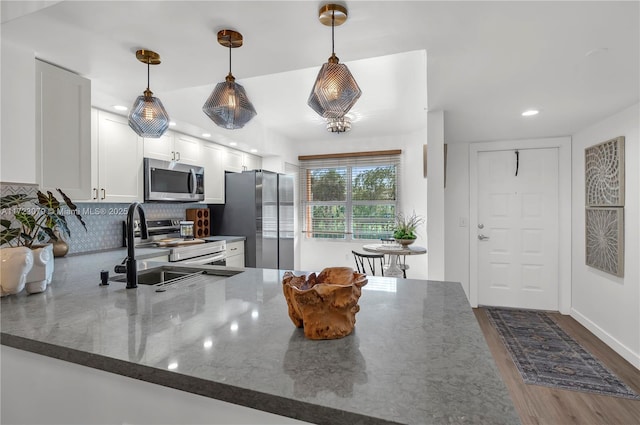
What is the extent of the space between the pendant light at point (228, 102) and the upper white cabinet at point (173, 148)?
174cm

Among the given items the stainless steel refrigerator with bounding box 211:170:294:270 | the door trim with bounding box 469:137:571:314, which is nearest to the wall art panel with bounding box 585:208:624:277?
the door trim with bounding box 469:137:571:314

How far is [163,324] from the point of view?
101 centimetres

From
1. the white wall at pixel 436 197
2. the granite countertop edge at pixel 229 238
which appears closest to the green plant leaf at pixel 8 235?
the granite countertop edge at pixel 229 238

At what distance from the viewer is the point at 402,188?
4988 mm

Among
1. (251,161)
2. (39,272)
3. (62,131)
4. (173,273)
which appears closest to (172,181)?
(62,131)

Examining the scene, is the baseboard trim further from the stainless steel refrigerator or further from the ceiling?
the stainless steel refrigerator

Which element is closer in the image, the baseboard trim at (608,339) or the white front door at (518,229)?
the baseboard trim at (608,339)

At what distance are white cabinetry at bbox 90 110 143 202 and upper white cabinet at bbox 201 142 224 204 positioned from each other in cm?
87

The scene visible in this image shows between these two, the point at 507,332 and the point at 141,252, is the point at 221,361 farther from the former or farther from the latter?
the point at 507,332

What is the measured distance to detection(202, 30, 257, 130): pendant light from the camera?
1.48 metres

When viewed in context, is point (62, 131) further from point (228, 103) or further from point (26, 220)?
point (228, 103)

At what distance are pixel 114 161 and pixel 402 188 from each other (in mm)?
3782

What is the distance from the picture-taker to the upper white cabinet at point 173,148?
309cm

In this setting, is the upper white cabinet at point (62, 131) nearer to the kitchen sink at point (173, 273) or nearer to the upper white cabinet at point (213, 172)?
the kitchen sink at point (173, 273)
